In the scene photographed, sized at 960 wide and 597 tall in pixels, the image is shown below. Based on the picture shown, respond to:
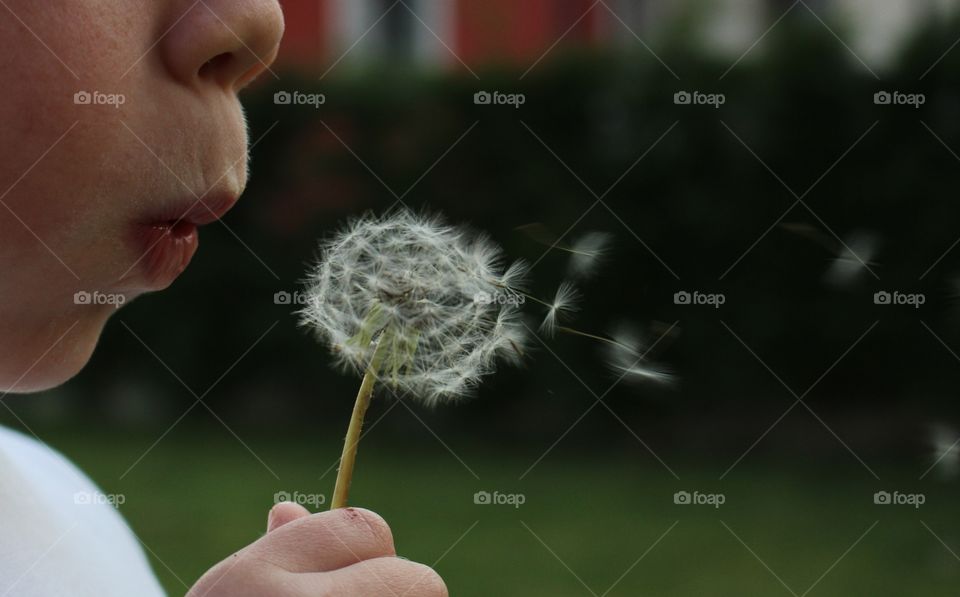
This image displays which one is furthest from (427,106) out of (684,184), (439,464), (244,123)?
(244,123)

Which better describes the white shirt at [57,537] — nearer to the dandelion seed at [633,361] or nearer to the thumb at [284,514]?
the thumb at [284,514]

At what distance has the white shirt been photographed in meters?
1.43

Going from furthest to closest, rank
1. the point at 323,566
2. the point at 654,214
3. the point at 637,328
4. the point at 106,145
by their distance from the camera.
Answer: the point at 654,214 < the point at 637,328 < the point at 323,566 < the point at 106,145

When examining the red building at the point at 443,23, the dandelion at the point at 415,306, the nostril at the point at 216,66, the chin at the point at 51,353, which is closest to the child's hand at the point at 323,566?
the dandelion at the point at 415,306

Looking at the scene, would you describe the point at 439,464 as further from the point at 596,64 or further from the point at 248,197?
the point at 596,64

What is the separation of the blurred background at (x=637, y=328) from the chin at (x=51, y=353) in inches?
159

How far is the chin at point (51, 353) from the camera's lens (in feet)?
4.00

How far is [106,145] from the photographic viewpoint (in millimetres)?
1090

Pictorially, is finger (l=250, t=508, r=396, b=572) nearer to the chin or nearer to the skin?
the skin

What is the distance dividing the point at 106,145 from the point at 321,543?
47 cm

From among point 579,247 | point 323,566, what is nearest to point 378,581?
point 323,566

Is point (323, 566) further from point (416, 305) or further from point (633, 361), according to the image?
point (633, 361)

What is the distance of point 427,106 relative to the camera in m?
8.18

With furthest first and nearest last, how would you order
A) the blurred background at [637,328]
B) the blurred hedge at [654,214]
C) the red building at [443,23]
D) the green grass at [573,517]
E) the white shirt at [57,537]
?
the red building at [443,23]
the blurred hedge at [654,214]
the blurred background at [637,328]
the green grass at [573,517]
the white shirt at [57,537]
